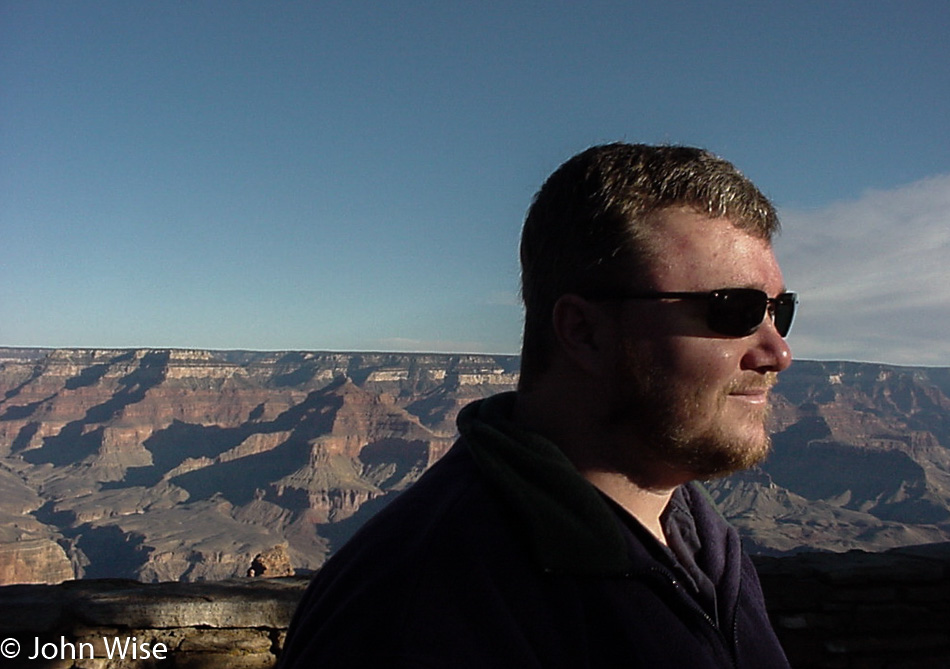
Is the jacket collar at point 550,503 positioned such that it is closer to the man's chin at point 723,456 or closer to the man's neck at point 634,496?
the man's neck at point 634,496

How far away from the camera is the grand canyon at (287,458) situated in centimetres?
7300

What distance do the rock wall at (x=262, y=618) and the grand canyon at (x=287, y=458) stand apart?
143 feet

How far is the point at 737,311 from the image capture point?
142 centimetres

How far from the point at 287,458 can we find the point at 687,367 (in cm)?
10696

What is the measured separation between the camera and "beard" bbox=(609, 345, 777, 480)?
1.38m

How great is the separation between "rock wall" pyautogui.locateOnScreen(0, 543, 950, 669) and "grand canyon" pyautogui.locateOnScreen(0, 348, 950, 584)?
4358 centimetres

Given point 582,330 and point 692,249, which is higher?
point 692,249

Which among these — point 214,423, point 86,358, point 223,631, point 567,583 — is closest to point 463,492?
point 567,583

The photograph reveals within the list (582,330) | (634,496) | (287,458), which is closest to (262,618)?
(634,496)

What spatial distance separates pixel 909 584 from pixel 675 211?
3624 mm

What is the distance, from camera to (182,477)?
4031 inches

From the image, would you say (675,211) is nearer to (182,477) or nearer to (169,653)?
(169,653)

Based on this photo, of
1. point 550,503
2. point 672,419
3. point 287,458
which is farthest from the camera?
point 287,458

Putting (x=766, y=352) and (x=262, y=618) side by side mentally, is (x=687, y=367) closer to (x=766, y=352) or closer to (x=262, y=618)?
(x=766, y=352)
